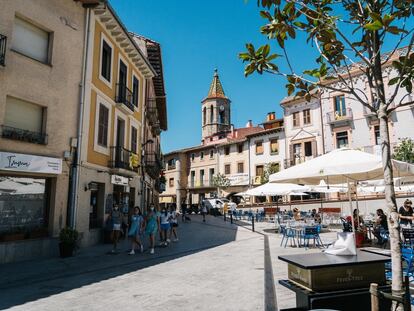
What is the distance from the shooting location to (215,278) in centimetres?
736

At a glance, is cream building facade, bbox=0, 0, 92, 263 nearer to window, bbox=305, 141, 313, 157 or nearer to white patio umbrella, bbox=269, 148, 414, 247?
white patio umbrella, bbox=269, 148, 414, 247

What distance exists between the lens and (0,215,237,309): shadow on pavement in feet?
21.2

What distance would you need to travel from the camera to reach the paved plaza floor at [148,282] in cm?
559

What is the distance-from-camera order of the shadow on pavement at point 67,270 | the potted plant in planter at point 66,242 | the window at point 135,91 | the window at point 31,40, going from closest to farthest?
the shadow on pavement at point 67,270 → the potted plant in planter at point 66,242 → the window at point 31,40 → the window at point 135,91

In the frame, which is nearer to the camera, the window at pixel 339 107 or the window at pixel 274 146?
the window at pixel 339 107

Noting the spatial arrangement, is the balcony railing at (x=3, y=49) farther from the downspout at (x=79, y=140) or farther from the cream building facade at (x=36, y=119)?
the downspout at (x=79, y=140)

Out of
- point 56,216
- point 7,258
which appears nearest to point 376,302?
point 7,258

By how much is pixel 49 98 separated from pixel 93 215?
5.16 meters

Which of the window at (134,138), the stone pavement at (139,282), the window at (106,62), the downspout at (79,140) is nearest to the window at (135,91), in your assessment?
the window at (134,138)

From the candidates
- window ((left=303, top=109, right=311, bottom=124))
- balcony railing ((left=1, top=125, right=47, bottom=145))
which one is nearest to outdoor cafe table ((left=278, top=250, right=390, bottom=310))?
balcony railing ((left=1, top=125, right=47, bottom=145))

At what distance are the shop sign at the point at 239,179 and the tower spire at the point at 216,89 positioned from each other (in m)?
26.5

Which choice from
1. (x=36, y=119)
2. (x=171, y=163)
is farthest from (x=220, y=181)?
(x=36, y=119)

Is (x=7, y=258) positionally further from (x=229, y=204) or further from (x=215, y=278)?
(x=229, y=204)

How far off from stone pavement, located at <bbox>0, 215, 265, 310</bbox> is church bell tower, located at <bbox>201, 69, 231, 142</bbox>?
54167 millimetres
